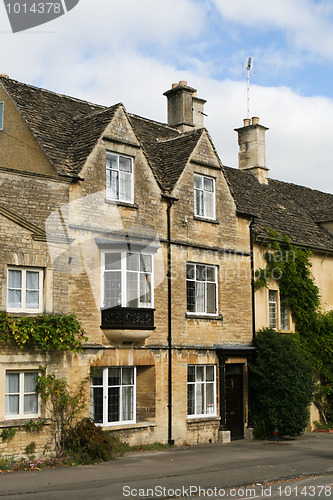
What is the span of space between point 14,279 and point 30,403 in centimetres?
332

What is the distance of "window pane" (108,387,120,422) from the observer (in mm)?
19453

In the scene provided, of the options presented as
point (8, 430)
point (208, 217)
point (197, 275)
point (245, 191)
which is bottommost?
point (8, 430)

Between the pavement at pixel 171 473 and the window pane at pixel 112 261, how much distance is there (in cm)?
541

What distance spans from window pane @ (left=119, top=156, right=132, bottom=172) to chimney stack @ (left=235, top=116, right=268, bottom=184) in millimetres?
12625

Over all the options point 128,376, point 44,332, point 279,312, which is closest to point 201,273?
point 128,376

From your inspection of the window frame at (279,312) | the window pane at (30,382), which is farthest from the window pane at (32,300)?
the window frame at (279,312)

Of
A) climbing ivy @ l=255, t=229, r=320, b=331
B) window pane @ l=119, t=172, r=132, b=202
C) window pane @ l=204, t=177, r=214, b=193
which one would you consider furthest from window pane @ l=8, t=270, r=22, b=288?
climbing ivy @ l=255, t=229, r=320, b=331

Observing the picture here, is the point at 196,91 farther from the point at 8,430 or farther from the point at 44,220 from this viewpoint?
the point at 8,430

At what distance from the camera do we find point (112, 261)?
19609 mm

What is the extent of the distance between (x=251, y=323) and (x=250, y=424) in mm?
3609

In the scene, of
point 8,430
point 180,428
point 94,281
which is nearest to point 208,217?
point 94,281

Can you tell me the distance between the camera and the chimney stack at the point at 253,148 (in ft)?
106

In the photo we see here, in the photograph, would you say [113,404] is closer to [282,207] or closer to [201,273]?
[201,273]

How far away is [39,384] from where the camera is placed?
57.1 feet
